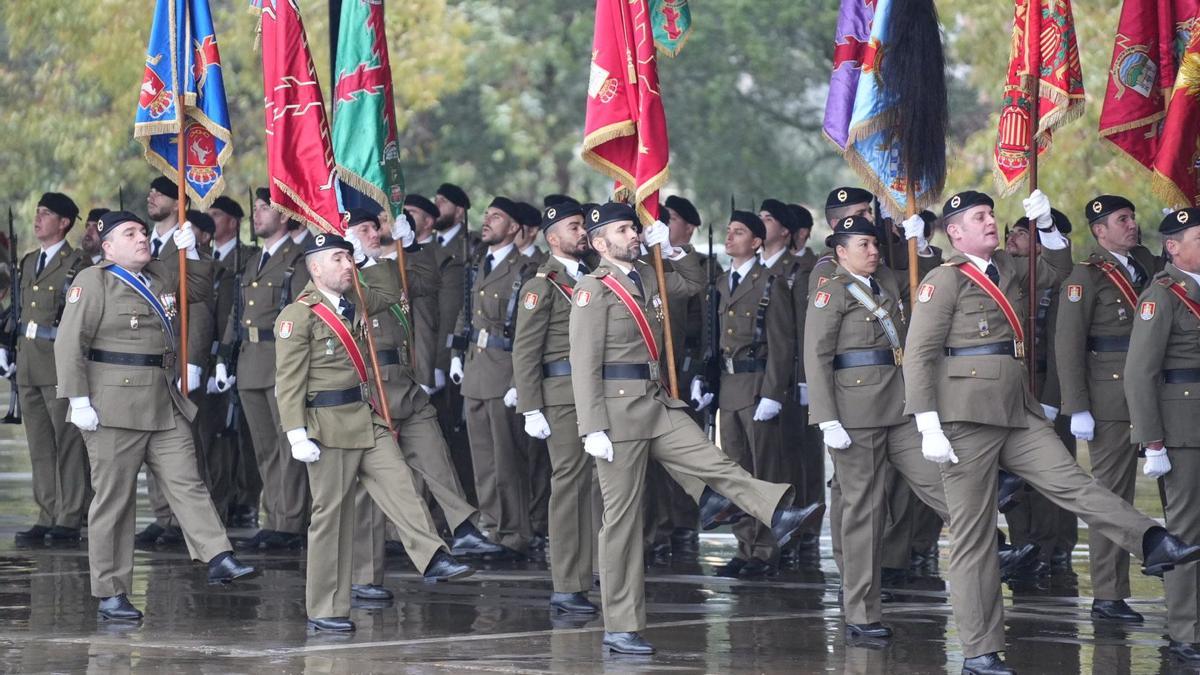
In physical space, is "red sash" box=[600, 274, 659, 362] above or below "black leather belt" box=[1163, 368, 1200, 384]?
above

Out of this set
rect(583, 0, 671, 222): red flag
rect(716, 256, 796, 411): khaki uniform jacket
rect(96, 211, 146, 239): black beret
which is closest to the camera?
rect(583, 0, 671, 222): red flag

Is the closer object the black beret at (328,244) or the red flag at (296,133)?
the black beret at (328,244)

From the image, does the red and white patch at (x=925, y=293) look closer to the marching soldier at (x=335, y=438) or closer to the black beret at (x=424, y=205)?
the marching soldier at (x=335, y=438)

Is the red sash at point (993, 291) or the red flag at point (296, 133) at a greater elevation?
the red flag at point (296, 133)

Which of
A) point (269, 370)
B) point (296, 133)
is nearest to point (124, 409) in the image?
point (296, 133)

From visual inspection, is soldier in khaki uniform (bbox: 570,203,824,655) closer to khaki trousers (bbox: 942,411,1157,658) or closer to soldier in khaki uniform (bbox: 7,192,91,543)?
khaki trousers (bbox: 942,411,1157,658)

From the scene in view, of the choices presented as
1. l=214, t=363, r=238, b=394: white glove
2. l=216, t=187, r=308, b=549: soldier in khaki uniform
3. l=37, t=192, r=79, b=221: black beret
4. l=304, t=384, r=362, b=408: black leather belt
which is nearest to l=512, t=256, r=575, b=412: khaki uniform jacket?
l=304, t=384, r=362, b=408: black leather belt

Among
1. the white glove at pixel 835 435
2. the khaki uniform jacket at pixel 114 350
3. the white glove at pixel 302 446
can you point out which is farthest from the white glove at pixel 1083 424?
the khaki uniform jacket at pixel 114 350

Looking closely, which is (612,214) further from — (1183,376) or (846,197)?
(1183,376)

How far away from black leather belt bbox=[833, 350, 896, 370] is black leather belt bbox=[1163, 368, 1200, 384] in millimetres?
1282

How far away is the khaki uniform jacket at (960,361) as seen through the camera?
28.9 ft

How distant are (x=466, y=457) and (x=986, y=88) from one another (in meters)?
9.26

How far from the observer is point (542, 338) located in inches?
435

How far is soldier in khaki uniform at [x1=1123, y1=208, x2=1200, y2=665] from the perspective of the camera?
9.18 meters
